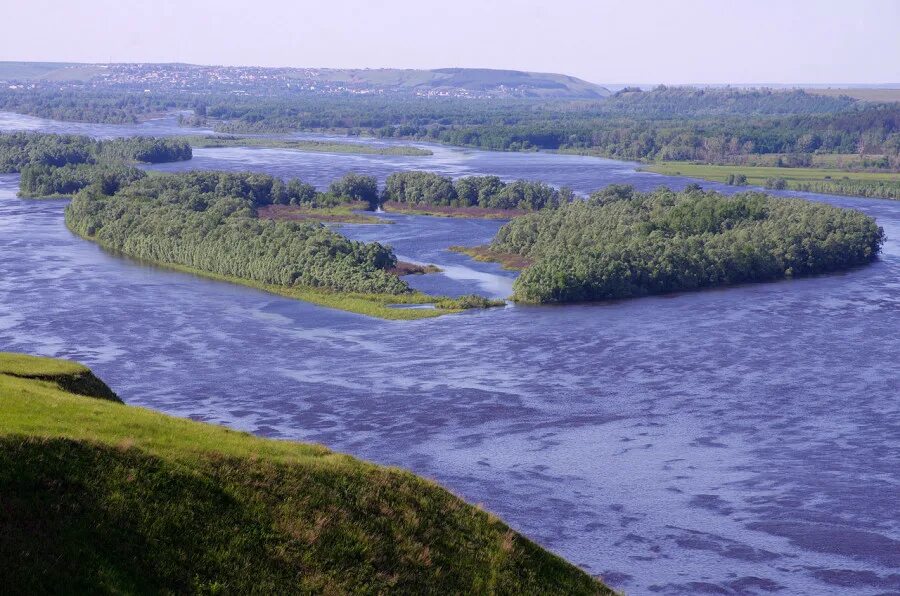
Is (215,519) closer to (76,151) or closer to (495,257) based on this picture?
(495,257)

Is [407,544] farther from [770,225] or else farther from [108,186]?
[108,186]

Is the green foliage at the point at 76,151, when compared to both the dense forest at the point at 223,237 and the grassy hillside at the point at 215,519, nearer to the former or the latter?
the dense forest at the point at 223,237

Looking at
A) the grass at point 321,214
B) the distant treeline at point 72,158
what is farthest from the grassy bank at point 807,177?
the distant treeline at point 72,158

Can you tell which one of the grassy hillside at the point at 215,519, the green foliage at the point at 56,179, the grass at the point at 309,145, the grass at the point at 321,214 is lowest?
the grass at the point at 321,214

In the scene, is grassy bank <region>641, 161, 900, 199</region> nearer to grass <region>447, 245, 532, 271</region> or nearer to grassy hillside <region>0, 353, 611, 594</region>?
grass <region>447, 245, 532, 271</region>

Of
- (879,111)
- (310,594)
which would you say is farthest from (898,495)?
(879,111)

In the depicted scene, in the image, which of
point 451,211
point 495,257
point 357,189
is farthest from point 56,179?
point 495,257
